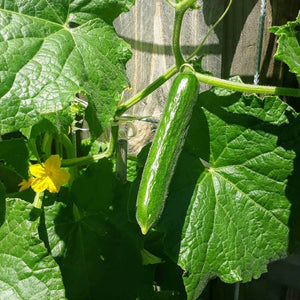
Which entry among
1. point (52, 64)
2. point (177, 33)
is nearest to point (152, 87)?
point (177, 33)

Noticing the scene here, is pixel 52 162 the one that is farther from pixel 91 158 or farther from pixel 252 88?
pixel 252 88

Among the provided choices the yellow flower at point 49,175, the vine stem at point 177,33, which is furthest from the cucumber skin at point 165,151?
the yellow flower at point 49,175

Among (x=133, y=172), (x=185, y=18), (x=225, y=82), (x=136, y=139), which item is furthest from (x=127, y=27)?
(x=225, y=82)

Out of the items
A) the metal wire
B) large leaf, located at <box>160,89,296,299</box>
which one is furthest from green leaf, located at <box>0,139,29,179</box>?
the metal wire

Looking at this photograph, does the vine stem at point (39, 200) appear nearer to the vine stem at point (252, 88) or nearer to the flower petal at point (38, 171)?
the flower petal at point (38, 171)

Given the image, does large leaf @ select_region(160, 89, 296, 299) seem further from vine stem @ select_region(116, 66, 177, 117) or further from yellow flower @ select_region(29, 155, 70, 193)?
→ yellow flower @ select_region(29, 155, 70, 193)
